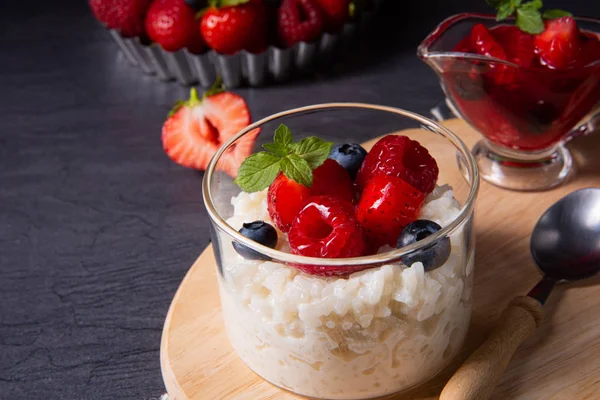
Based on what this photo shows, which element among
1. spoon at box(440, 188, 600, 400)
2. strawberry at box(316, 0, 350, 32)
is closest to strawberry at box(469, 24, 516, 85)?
spoon at box(440, 188, 600, 400)

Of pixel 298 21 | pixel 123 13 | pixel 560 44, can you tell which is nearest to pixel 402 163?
pixel 560 44

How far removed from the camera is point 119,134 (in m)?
1.96

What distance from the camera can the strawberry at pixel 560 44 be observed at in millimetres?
1449

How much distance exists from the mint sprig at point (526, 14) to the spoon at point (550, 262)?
38cm

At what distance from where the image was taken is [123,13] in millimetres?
2035

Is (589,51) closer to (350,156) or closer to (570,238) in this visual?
(570,238)

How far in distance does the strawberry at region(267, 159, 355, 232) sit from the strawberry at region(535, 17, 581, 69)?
598 millimetres

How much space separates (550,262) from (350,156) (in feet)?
1.29

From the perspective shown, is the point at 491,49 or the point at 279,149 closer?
the point at 279,149

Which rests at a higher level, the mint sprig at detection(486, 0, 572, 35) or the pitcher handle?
the mint sprig at detection(486, 0, 572, 35)

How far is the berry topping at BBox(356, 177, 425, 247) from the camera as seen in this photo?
101 cm

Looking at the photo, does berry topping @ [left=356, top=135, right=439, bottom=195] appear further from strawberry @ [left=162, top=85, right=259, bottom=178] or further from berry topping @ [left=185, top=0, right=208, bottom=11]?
berry topping @ [left=185, top=0, right=208, bottom=11]

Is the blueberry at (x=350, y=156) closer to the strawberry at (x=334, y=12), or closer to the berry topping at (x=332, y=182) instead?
the berry topping at (x=332, y=182)

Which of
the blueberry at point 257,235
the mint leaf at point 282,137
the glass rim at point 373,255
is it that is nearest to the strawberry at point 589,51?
the glass rim at point 373,255
